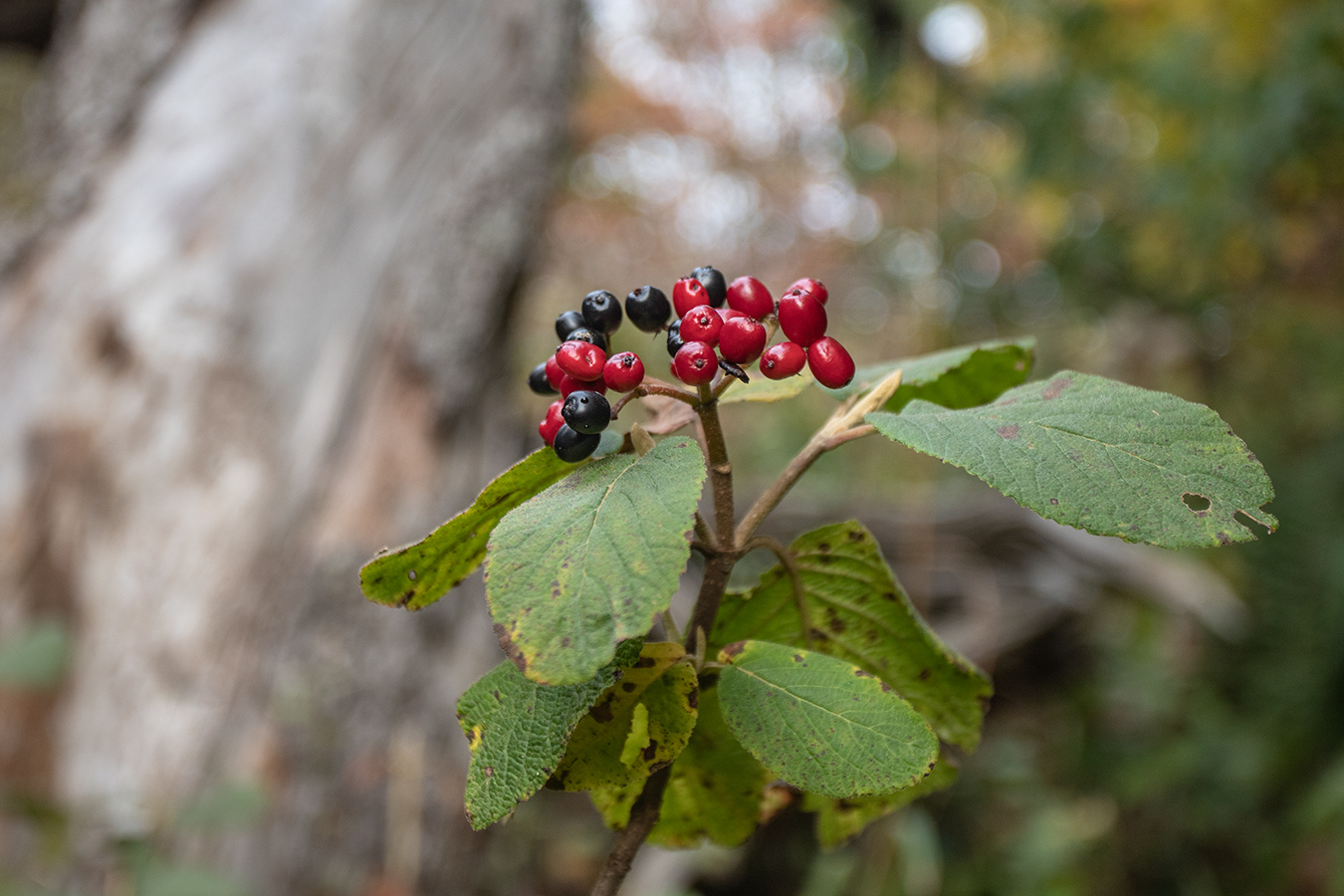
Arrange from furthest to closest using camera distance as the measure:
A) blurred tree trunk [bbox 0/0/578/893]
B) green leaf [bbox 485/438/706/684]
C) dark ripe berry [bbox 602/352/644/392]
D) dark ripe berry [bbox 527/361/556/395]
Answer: blurred tree trunk [bbox 0/0/578/893] < dark ripe berry [bbox 527/361/556/395] < dark ripe berry [bbox 602/352/644/392] < green leaf [bbox 485/438/706/684]

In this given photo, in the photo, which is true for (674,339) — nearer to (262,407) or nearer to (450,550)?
(450,550)

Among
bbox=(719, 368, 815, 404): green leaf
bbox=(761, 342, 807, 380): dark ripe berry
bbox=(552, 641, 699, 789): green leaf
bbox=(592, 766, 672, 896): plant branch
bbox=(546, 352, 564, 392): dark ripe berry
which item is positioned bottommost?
bbox=(592, 766, 672, 896): plant branch

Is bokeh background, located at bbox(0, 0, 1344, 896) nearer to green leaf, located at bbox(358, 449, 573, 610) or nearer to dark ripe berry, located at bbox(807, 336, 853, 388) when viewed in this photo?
green leaf, located at bbox(358, 449, 573, 610)

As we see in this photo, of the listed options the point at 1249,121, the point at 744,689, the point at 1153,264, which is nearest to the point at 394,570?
the point at 744,689

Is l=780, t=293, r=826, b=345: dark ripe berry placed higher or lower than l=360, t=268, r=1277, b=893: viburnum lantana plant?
higher

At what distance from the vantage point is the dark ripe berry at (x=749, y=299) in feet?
1.78

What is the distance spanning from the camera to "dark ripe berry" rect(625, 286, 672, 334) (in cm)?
56

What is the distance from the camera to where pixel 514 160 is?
2.58 metres

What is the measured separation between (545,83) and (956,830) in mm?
3299

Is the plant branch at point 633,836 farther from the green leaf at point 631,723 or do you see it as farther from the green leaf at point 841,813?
the green leaf at point 841,813

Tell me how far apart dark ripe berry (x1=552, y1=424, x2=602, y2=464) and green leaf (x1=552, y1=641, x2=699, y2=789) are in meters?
0.11

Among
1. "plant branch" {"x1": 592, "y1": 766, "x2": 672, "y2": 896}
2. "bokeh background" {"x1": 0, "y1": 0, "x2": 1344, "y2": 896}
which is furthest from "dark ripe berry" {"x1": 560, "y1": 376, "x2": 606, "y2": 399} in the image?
"bokeh background" {"x1": 0, "y1": 0, "x2": 1344, "y2": 896}

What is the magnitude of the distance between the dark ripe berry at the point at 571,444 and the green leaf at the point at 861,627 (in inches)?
6.6

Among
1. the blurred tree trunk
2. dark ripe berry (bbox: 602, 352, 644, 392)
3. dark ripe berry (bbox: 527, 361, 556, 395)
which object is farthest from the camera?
the blurred tree trunk
